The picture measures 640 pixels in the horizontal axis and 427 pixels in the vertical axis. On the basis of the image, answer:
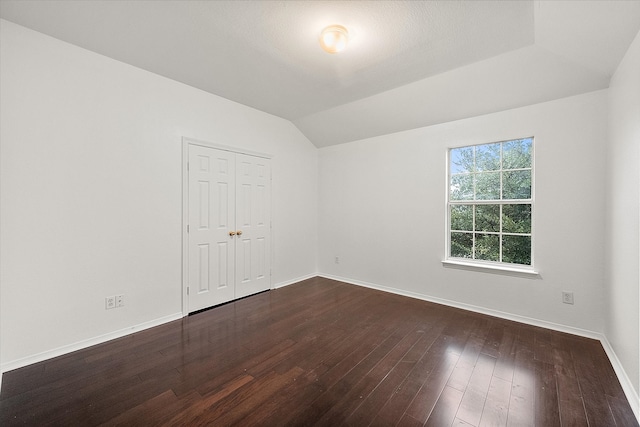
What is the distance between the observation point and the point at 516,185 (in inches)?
127

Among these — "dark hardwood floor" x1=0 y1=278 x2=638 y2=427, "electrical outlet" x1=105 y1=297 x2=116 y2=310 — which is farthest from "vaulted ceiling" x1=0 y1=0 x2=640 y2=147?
"dark hardwood floor" x1=0 y1=278 x2=638 y2=427

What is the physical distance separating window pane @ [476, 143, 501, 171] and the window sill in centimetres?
119

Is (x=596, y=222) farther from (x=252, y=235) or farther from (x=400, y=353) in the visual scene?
(x=252, y=235)

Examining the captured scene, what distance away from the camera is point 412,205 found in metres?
3.94

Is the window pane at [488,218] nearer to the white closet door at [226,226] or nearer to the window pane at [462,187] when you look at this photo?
the window pane at [462,187]

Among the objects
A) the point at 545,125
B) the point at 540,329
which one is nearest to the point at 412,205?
the point at 545,125

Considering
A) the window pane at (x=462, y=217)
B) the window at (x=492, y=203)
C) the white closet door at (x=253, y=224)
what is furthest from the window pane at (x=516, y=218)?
the white closet door at (x=253, y=224)

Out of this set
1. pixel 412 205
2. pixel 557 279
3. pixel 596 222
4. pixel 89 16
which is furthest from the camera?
pixel 412 205

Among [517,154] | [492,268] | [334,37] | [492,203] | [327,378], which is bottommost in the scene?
[327,378]


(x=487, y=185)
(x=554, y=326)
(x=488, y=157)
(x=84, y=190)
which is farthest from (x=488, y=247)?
(x=84, y=190)

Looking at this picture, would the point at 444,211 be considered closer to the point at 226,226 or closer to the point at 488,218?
A: the point at 488,218

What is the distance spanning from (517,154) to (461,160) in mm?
607

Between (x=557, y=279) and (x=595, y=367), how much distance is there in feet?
3.06

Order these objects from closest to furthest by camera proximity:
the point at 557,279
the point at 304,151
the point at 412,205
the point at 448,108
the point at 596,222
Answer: the point at 596,222, the point at 557,279, the point at 448,108, the point at 412,205, the point at 304,151
